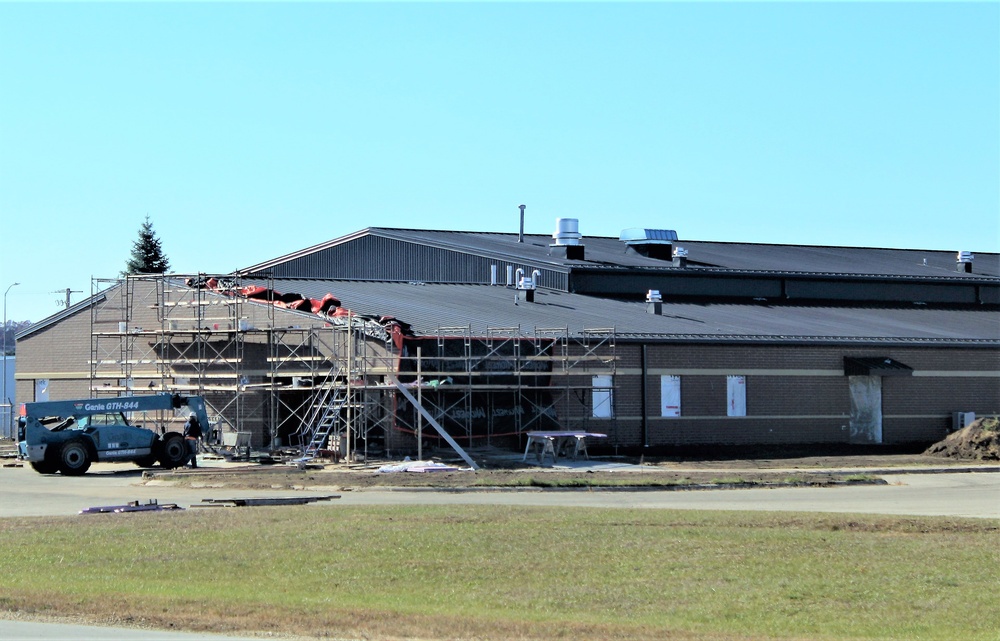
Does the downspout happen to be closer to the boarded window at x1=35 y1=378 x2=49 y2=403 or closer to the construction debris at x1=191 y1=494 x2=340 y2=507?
the construction debris at x1=191 y1=494 x2=340 y2=507

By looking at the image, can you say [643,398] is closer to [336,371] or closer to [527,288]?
[527,288]

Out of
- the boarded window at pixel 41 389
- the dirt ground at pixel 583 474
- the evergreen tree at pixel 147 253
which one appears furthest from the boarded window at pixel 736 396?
the evergreen tree at pixel 147 253

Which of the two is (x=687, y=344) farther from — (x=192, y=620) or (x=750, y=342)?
(x=192, y=620)

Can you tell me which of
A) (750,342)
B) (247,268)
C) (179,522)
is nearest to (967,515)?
(179,522)

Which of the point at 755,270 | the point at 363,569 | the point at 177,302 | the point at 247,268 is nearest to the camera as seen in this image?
the point at 363,569

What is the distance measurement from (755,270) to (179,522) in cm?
3846

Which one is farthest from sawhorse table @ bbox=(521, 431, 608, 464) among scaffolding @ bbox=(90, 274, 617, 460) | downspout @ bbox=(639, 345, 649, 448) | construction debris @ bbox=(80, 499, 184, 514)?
construction debris @ bbox=(80, 499, 184, 514)

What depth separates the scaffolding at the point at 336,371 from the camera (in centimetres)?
3959

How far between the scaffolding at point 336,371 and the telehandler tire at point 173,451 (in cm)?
298

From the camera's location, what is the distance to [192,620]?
13.5 metres

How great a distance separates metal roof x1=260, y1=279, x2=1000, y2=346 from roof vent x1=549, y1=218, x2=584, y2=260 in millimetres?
3655

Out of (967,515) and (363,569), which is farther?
(967,515)

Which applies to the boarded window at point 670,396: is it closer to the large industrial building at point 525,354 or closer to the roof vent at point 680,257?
the large industrial building at point 525,354

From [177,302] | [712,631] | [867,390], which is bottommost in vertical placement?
[712,631]
